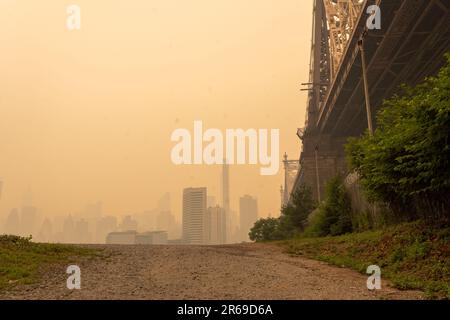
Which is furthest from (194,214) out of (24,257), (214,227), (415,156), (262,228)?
(415,156)

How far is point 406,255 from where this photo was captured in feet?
36.1

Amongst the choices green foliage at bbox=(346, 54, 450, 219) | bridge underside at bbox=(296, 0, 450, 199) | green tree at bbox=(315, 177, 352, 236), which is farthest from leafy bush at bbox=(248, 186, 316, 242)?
green foliage at bbox=(346, 54, 450, 219)

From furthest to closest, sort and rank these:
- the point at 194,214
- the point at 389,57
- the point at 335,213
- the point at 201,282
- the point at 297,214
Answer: the point at 194,214
the point at 389,57
the point at 297,214
the point at 335,213
the point at 201,282

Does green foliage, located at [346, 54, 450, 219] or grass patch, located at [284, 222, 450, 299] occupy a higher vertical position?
green foliage, located at [346, 54, 450, 219]

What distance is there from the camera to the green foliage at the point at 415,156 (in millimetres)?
9836

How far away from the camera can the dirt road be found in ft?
22.9

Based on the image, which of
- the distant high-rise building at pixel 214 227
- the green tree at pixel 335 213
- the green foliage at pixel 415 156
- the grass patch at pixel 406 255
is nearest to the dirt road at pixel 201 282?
the grass patch at pixel 406 255

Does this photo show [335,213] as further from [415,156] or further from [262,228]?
[262,228]

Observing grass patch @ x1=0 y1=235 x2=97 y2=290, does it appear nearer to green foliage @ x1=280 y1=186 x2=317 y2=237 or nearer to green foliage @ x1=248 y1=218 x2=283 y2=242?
green foliage @ x1=280 y1=186 x2=317 y2=237

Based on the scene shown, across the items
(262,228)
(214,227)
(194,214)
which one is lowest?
(214,227)

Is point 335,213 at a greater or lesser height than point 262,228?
greater

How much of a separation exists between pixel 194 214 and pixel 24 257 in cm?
13985

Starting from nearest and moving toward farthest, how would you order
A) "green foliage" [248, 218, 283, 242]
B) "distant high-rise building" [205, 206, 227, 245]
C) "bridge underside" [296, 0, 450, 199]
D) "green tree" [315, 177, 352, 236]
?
1. "green tree" [315, 177, 352, 236]
2. "bridge underside" [296, 0, 450, 199]
3. "green foliage" [248, 218, 283, 242]
4. "distant high-rise building" [205, 206, 227, 245]

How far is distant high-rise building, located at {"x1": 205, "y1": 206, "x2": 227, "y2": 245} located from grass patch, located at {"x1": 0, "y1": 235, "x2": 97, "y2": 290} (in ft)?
398
